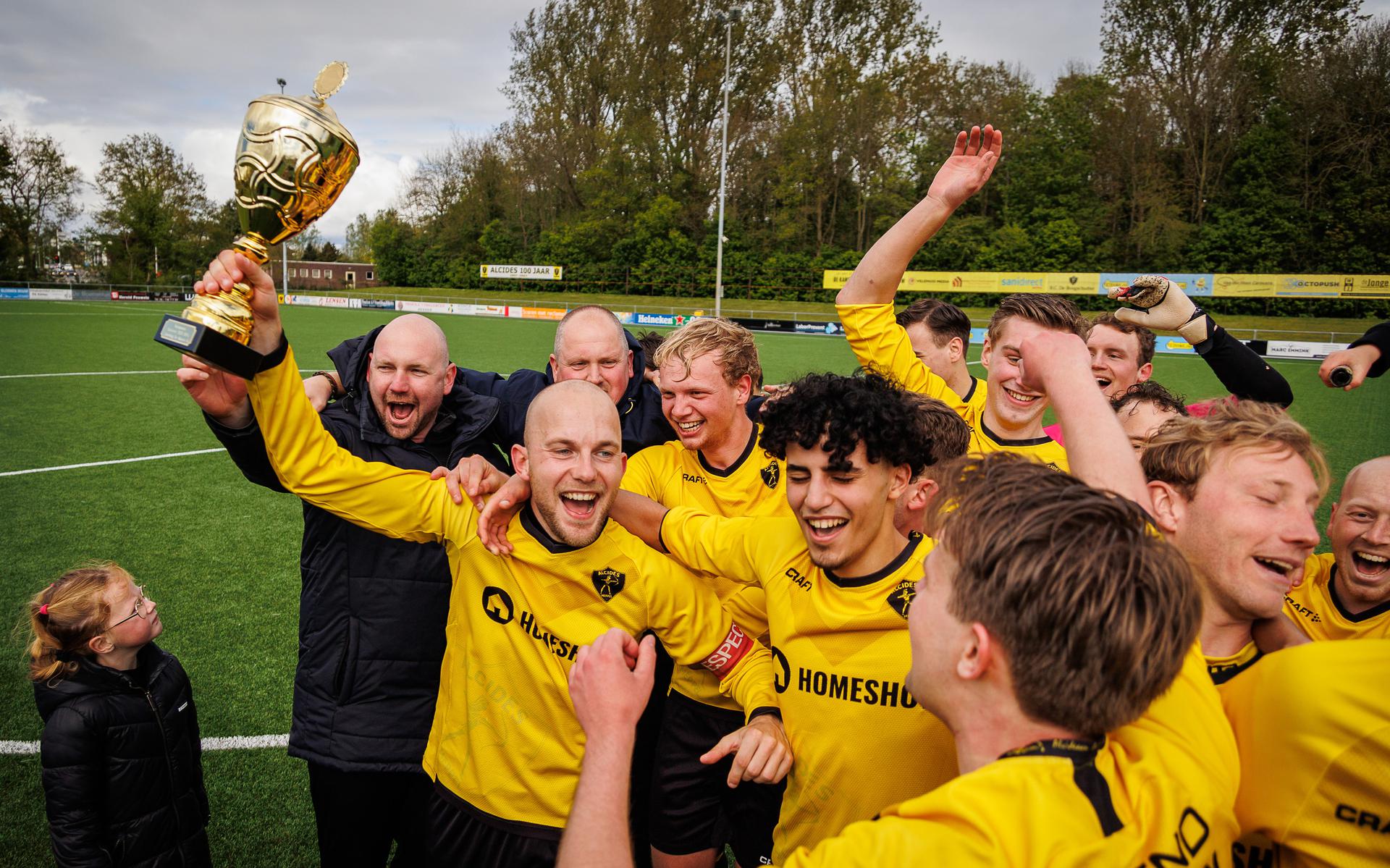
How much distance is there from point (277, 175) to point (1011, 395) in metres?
2.97

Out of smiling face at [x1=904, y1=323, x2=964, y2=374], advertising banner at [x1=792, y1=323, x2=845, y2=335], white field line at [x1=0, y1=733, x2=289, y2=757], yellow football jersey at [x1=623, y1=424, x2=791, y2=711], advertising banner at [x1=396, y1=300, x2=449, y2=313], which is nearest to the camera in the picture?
yellow football jersey at [x1=623, y1=424, x2=791, y2=711]

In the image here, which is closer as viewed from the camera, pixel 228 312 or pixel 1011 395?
pixel 228 312

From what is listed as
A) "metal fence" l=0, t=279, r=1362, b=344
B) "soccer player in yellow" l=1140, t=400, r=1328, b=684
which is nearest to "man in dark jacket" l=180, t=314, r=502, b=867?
"soccer player in yellow" l=1140, t=400, r=1328, b=684

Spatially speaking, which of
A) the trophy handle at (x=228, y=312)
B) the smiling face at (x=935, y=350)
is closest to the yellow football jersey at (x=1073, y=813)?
the trophy handle at (x=228, y=312)

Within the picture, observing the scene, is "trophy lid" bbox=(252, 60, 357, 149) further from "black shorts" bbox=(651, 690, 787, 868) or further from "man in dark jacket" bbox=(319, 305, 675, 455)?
"black shorts" bbox=(651, 690, 787, 868)

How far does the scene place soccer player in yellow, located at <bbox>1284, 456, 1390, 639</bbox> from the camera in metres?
2.30

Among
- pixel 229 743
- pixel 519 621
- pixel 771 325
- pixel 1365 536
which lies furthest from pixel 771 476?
pixel 771 325

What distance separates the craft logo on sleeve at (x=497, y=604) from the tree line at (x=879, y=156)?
123 feet

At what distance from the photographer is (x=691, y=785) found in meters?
2.85

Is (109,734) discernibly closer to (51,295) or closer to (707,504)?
(707,504)

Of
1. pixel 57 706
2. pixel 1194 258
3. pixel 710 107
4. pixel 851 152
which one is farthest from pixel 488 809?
pixel 710 107

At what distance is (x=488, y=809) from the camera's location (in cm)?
229

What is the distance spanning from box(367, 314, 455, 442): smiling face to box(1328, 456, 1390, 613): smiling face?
120 inches

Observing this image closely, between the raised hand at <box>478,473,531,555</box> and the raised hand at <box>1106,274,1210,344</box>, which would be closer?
the raised hand at <box>478,473,531,555</box>
